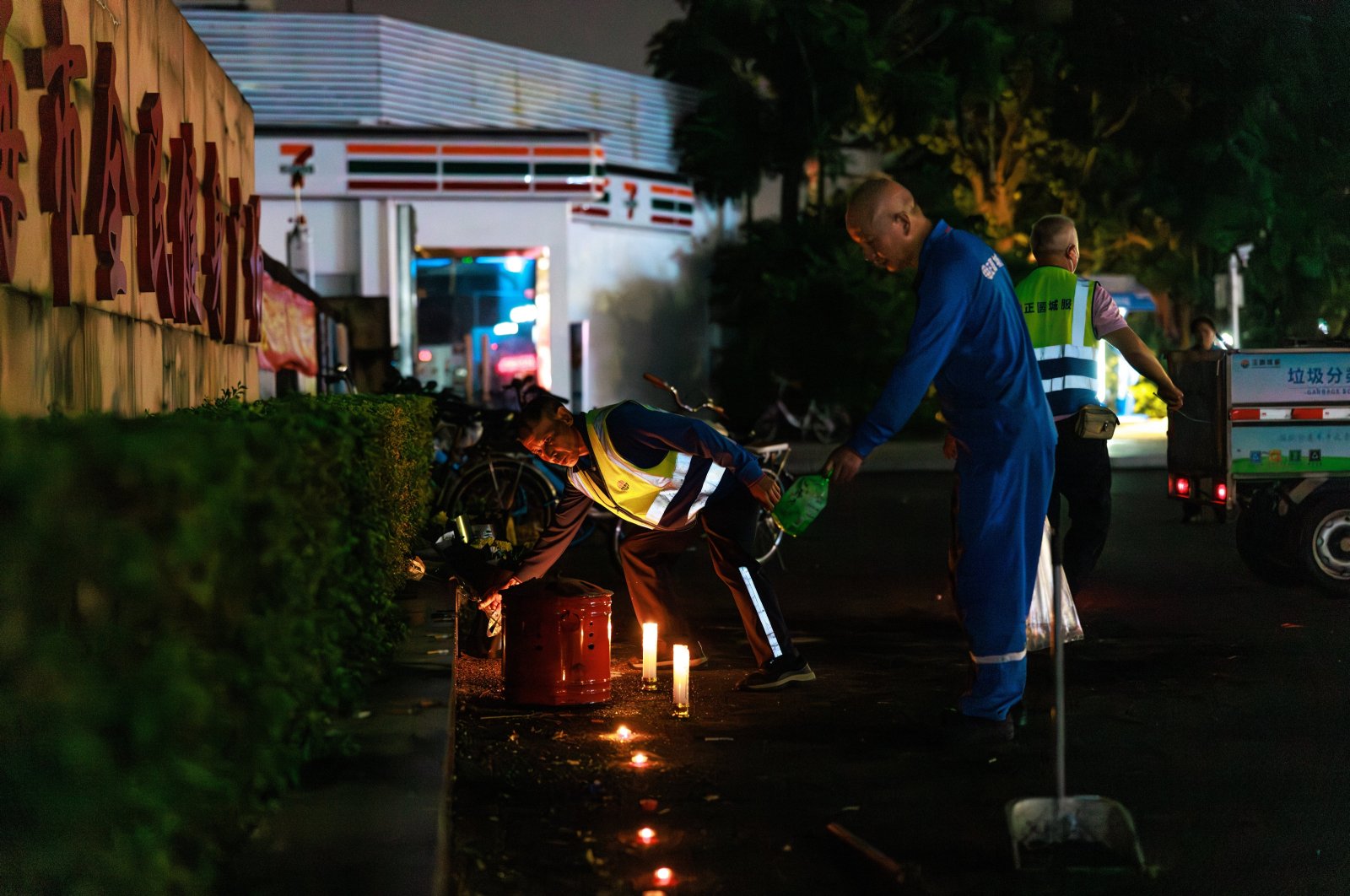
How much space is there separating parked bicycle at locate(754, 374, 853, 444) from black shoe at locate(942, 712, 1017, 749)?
87.9 feet

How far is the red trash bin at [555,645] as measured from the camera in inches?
274

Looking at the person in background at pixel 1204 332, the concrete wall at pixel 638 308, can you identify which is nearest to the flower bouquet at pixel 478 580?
the person in background at pixel 1204 332

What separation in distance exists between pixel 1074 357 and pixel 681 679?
253cm

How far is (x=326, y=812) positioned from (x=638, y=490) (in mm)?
3554

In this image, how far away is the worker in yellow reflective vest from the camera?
7.09 m

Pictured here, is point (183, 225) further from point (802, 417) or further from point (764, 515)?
point (802, 417)

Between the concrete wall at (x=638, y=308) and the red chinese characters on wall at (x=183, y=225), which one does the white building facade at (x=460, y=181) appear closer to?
the concrete wall at (x=638, y=308)

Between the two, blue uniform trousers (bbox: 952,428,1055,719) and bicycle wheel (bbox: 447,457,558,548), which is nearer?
blue uniform trousers (bbox: 952,428,1055,719)

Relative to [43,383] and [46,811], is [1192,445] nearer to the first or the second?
[43,383]

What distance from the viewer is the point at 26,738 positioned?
7.80ft

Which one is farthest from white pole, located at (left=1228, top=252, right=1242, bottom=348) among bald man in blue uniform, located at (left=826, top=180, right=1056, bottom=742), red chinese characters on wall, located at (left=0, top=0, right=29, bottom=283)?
red chinese characters on wall, located at (left=0, top=0, right=29, bottom=283)

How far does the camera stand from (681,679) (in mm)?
6906

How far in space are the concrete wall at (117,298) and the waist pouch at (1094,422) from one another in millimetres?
4126

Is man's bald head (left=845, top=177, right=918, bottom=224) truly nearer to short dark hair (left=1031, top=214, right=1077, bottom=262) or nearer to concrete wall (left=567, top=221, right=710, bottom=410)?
short dark hair (left=1031, top=214, right=1077, bottom=262)
